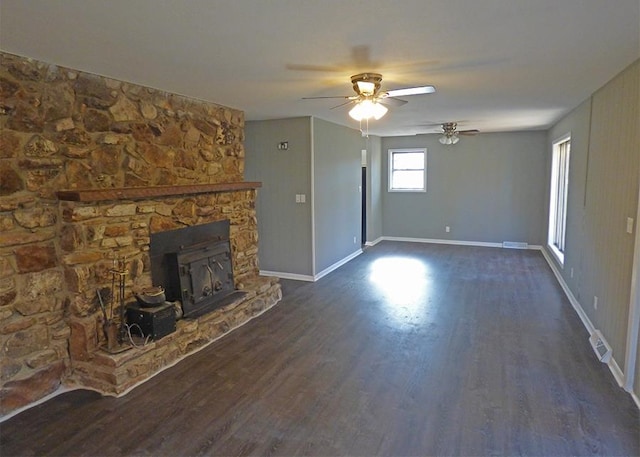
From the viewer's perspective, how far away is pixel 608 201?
136 inches

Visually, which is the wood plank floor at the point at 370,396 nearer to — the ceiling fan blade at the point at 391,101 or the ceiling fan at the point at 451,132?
the ceiling fan blade at the point at 391,101

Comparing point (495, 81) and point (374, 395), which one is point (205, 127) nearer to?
point (495, 81)

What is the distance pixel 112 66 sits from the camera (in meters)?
2.90

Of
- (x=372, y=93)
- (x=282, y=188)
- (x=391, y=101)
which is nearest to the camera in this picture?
(x=372, y=93)

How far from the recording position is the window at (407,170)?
8695 millimetres

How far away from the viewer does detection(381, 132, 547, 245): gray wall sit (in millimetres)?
7809

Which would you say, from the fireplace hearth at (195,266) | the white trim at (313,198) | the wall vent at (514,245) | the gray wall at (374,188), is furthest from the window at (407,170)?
the fireplace hearth at (195,266)

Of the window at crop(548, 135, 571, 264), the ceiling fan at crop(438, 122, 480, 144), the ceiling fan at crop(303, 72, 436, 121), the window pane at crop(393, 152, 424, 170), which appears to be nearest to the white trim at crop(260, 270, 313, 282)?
the ceiling fan at crop(303, 72, 436, 121)

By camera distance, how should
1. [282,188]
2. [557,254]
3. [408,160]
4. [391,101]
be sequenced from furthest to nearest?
1. [408,160]
2. [557,254]
3. [282,188]
4. [391,101]

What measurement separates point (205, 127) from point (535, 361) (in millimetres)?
3796

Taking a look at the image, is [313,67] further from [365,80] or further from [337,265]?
[337,265]

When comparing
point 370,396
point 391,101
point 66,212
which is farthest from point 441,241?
point 66,212

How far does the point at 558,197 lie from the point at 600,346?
4012 mm

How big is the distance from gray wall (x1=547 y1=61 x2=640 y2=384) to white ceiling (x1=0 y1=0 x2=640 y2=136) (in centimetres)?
29
